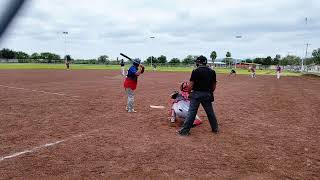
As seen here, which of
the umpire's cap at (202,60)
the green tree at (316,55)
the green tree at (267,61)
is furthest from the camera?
the green tree at (267,61)

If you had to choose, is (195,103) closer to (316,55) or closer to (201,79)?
(201,79)

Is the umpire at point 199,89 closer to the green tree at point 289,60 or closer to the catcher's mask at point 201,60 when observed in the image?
the catcher's mask at point 201,60

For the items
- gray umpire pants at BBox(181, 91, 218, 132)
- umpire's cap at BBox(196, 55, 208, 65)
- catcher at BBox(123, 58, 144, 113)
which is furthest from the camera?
catcher at BBox(123, 58, 144, 113)

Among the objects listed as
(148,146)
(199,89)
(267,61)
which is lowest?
(267,61)

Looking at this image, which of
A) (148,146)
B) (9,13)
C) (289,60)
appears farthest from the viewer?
(289,60)

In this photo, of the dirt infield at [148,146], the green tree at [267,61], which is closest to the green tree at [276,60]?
the green tree at [267,61]

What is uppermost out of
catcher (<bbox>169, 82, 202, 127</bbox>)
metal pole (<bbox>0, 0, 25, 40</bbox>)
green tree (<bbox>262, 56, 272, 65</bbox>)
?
metal pole (<bbox>0, 0, 25, 40</bbox>)

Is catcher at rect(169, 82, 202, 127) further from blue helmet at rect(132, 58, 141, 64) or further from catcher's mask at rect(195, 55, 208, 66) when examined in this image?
blue helmet at rect(132, 58, 141, 64)

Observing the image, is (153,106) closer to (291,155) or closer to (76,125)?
(76,125)

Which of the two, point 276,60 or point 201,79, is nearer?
point 201,79

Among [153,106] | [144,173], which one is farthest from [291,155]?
[153,106]

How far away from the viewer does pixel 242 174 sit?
19.0 feet

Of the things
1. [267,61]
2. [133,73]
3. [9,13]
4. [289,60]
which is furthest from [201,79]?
[289,60]

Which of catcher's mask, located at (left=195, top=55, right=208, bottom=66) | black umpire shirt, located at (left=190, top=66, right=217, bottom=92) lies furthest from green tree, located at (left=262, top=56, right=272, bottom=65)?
black umpire shirt, located at (left=190, top=66, right=217, bottom=92)
